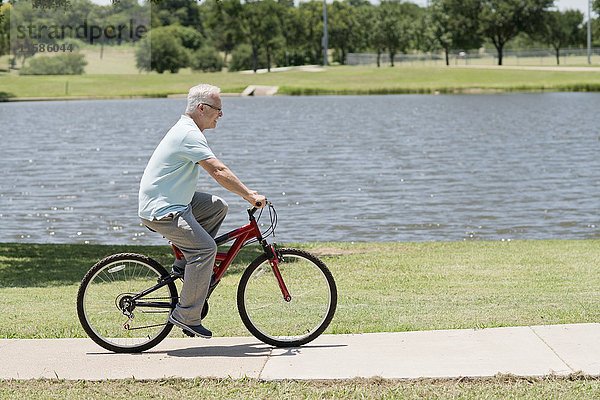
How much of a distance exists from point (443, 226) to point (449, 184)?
8321mm

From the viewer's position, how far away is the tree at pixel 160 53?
12719 centimetres

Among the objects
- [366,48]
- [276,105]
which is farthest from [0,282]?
[366,48]

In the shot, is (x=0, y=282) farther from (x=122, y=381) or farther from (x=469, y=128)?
(x=469, y=128)

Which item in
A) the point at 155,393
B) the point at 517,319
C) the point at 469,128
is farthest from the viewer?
the point at 469,128

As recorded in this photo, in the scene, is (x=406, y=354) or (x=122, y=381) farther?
(x=406, y=354)

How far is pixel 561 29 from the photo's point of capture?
14062 centimetres

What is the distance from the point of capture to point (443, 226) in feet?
76.3

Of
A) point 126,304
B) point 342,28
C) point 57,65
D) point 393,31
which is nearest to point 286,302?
point 126,304

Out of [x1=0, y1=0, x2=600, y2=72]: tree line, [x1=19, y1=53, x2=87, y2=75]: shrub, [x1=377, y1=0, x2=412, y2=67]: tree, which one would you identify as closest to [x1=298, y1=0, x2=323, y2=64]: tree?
[x1=0, y1=0, x2=600, y2=72]: tree line

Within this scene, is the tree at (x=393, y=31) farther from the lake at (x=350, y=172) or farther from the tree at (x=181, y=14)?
the lake at (x=350, y=172)

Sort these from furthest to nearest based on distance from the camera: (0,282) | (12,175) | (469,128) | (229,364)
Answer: (469,128), (12,175), (0,282), (229,364)

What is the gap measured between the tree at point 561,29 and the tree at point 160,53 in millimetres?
42230

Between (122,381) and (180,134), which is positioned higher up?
(180,134)

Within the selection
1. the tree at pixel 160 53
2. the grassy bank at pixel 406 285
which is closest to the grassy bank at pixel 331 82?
the tree at pixel 160 53
